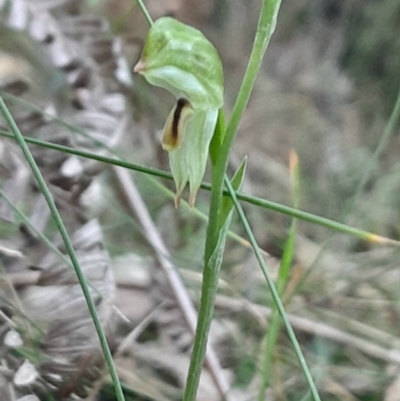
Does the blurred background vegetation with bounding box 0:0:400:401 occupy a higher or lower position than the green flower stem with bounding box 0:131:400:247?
higher

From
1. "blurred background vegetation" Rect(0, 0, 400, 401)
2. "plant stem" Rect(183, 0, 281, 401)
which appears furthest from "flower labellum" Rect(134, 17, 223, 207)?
"blurred background vegetation" Rect(0, 0, 400, 401)

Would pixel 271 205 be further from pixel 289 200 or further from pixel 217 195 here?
pixel 289 200

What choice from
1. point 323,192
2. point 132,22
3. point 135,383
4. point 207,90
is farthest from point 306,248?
point 207,90

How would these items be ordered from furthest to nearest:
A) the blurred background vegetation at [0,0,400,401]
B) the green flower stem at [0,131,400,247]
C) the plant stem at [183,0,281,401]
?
the blurred background vegetation at [0,0,400,401], the green flower stem at [0,131,400,247], the plant stem at [183,0,281,401]

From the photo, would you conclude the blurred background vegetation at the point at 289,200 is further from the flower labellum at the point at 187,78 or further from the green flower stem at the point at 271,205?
the flower labellum at the point at 187,78

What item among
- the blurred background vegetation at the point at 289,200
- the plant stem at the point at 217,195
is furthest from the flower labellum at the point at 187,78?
the blurred background vegetation at the point at 289,200

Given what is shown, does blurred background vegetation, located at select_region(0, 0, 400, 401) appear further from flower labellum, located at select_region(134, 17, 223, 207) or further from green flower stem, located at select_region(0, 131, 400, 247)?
flower labellum, located at select_region(134, 17, 223, 207)
